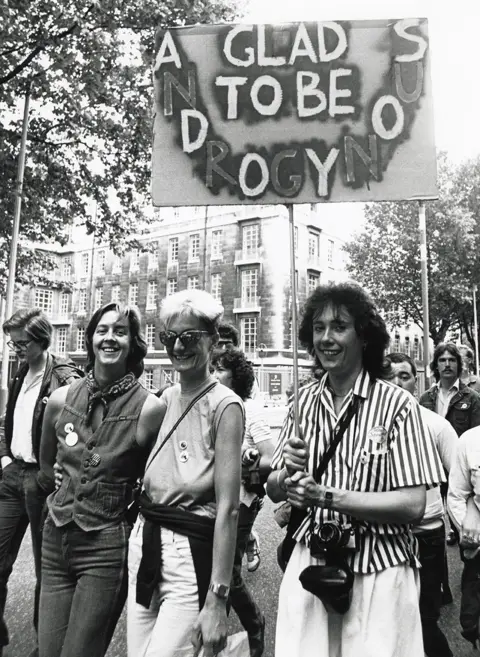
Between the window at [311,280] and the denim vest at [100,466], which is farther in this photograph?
the window at [311,280]

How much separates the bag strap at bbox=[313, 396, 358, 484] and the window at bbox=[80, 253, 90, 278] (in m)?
50.6

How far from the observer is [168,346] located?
2584 millimetres

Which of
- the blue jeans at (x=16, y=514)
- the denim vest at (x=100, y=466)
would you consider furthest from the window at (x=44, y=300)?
the denim vest at (x=100, y=466)

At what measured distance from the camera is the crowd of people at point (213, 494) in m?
2.17

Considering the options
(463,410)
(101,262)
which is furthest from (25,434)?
(101,262)

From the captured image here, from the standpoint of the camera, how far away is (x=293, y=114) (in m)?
2.97

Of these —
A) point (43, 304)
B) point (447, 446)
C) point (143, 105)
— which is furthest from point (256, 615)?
point (43, 304)

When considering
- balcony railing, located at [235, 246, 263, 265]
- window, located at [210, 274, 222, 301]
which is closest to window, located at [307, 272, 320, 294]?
balcony railing, located at [235, 246, 263, 265]

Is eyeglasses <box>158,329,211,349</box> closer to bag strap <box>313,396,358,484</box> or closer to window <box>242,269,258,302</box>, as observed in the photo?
bag strap <box>313,396,358,484</box>

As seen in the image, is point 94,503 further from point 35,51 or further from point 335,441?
point 35,51

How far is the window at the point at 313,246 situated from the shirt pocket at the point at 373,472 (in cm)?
4131

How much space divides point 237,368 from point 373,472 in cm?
262

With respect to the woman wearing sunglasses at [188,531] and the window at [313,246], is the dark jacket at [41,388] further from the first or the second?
the window at [313,246]

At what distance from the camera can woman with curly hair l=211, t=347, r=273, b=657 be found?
3678mm
